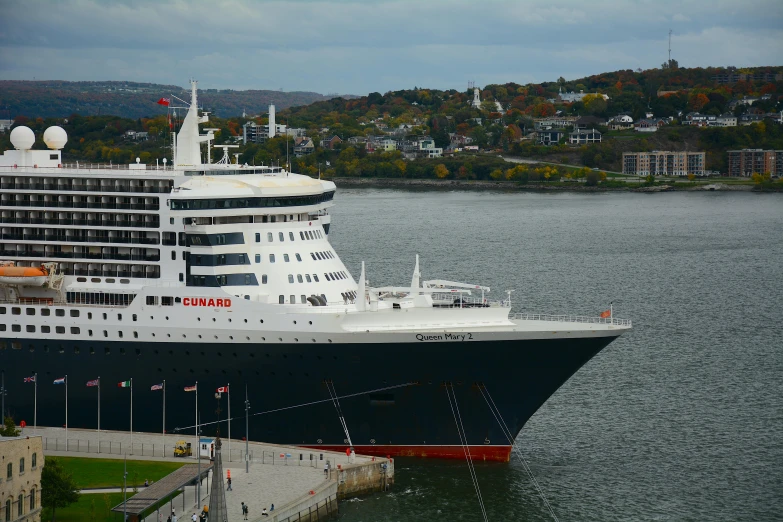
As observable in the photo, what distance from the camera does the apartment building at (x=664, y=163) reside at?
182375 mm

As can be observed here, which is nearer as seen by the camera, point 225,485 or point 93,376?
point 225,485

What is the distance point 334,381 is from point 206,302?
14.4 feet

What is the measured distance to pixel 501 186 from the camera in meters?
172

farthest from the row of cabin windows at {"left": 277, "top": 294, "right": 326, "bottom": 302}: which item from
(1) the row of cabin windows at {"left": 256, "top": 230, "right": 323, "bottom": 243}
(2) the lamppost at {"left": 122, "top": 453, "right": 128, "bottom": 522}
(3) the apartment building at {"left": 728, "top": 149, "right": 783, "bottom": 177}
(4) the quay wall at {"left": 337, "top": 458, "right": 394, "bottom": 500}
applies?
(3) the apartment building at {"left": 728, "top": 149, "right": 783, "bottom": 177}

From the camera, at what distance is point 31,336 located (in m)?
40.2

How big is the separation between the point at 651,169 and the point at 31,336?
152m

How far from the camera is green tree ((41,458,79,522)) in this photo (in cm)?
3306

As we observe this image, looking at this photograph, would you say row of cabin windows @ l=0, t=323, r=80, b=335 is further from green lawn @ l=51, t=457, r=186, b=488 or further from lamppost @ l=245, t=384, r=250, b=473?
lamppost @ l=245, t=384, r=250, b=473

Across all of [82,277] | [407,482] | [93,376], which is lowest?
[407,482]

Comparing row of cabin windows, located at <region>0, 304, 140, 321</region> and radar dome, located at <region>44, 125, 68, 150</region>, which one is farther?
radar dome, located at <region>44, 125, 68, 150</region>

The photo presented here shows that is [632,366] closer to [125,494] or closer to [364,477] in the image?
[364,477]

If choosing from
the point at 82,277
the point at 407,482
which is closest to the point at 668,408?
the point at 407,482

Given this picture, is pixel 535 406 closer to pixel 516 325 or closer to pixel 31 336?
pixel 516 325

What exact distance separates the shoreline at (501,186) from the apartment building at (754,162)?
1265 cm
